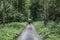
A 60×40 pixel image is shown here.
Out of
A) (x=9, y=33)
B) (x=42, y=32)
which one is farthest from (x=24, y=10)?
(x=9, y=33)

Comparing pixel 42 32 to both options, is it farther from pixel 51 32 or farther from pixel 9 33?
pixel 9 33

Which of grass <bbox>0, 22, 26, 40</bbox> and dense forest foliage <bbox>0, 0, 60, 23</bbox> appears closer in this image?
grass <bbox>0, 22, 26, 40</bbox>

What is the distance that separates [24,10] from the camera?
5100cm

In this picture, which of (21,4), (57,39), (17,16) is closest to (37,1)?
(21,4)

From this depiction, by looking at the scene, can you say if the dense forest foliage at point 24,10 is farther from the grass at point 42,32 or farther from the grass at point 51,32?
the grass at point 51,32

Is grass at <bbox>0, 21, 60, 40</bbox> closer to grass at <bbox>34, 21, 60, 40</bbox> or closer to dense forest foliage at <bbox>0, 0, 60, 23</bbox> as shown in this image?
grass at <bbox>34, 21, 60, 40</bbox>

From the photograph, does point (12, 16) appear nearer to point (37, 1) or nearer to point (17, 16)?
point (17, 16)

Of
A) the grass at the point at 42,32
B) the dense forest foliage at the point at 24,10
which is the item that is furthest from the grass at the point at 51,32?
the dense forest foliage at the point at 24,10

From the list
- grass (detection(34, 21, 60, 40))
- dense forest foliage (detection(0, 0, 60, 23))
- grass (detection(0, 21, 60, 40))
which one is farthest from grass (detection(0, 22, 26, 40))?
dense forest foliage (detection(0, 0, 60, 23))

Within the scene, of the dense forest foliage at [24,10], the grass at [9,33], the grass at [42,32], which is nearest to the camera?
the grass at [9,33]

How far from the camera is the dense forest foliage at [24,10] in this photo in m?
26.2

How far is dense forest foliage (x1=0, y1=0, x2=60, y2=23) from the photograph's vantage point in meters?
26.2

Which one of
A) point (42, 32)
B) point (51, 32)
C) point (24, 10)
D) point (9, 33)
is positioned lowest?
point (24, 10)

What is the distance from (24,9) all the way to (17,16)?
12.1 meters
